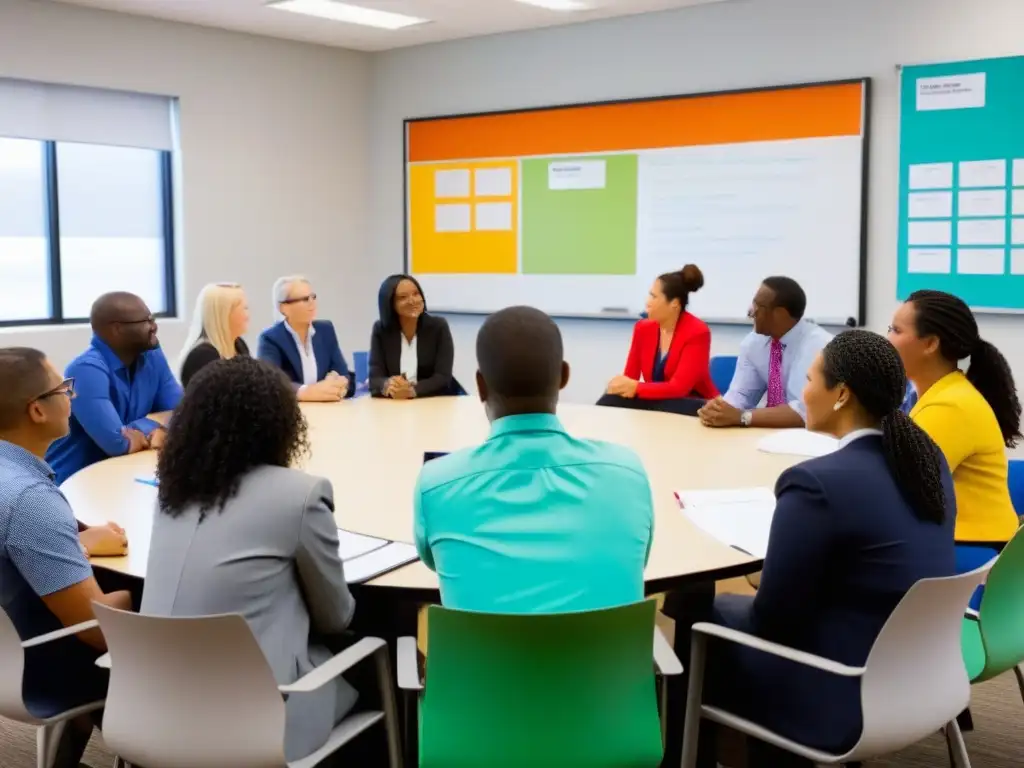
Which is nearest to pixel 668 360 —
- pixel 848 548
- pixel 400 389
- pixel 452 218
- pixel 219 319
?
pixel 400 389

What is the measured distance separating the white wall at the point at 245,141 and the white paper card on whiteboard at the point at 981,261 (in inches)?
171

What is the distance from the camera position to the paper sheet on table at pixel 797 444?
3.64m

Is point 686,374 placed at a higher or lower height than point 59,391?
lower

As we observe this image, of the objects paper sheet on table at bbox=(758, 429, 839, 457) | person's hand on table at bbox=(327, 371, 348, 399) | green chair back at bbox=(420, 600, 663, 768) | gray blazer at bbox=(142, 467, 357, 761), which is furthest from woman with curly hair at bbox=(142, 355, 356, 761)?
person's hand on table at bbox=(327, 371, 348, 399)

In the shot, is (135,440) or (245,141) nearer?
(135,440)

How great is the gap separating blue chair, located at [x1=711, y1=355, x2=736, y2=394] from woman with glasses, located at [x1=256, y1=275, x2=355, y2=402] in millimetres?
1880

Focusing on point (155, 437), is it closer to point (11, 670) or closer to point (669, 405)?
point (11, 670)

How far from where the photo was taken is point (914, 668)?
2.02 metres

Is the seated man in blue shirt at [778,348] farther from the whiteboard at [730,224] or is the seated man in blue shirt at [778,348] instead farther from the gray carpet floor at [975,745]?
the whiteboard at [730,224]

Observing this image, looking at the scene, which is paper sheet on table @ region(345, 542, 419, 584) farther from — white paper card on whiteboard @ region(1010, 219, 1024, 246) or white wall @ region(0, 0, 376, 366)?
white wall @ region(0, 0, 376, 366)

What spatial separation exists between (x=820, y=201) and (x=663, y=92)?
1.27 m

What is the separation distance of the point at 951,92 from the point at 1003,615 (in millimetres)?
4052

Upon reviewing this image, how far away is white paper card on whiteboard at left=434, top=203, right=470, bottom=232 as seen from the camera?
303 inches

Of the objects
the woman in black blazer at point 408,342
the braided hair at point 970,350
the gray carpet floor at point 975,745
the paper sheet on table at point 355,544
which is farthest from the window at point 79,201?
the braided hair at point 970,350
